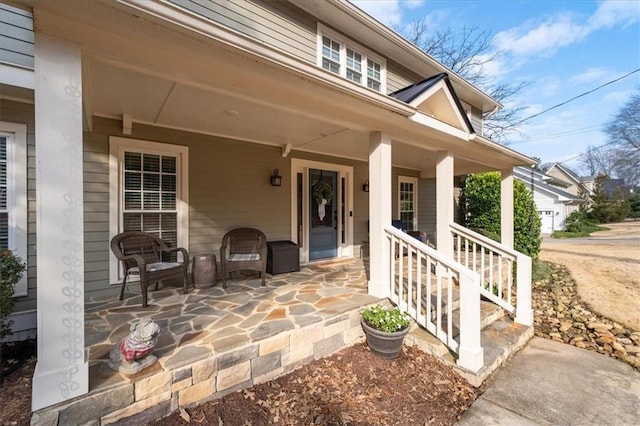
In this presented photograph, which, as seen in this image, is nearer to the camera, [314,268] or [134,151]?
[134,151]

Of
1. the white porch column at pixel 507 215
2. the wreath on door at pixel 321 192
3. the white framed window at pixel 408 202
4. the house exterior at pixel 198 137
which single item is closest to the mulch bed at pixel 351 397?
the house exterior at pixel 198 137

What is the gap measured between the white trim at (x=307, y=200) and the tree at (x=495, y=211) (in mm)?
4117

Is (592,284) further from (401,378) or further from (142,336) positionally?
(142,336)

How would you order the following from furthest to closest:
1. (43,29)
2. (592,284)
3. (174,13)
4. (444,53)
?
Answer: (444,53), (592,284), (174,13), (43,29)

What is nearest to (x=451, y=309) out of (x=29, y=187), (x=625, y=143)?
(x=29, y=187)

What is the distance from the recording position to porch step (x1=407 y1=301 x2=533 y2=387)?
8.76 ft

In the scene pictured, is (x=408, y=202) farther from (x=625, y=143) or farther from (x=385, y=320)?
(x=625, y=143)

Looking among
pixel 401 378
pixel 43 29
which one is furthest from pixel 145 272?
pixel 401 378

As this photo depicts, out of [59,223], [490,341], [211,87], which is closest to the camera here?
[59,223]

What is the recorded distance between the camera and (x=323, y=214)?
564 centimetres

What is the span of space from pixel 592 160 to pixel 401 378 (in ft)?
151

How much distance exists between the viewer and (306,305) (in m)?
3.15

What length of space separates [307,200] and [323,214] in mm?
467

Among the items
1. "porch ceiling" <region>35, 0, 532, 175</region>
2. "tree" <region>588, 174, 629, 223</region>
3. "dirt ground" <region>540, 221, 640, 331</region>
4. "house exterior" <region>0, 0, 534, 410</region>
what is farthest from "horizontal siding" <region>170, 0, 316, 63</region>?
"tree" <region>588, 174, 629, 223</region>
